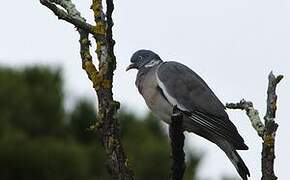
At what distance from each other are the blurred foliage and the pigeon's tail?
13439 mm

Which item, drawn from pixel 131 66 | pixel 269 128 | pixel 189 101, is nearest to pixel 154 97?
pixel 189 101

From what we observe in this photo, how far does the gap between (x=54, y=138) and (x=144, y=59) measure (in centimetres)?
1546

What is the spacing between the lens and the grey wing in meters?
6.33

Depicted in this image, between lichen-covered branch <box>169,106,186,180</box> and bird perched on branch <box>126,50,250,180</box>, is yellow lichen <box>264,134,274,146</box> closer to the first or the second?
lichen-covered branch <box>169,106,186,180</box>

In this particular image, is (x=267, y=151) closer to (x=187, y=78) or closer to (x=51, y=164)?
(x=187, y=78)

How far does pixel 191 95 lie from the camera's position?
21.9 feet

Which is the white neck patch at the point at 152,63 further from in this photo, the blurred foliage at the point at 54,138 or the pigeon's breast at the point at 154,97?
the blurred foliage at the point at 54,138

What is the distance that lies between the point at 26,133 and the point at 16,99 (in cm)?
124

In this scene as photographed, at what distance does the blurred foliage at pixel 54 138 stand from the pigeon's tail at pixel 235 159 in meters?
13.4

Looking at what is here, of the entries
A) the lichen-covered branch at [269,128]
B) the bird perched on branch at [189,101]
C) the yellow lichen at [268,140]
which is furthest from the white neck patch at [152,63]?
the yellow lichen at [268,140]

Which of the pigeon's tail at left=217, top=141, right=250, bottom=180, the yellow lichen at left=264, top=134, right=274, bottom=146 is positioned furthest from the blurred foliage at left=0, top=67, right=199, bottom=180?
the yellow lichen at left=264, top=134, right=274, bottom=146

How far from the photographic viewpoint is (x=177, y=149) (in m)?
4.44

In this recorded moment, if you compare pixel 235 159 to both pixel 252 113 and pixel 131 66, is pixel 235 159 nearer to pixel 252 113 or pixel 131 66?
pixel 252 113

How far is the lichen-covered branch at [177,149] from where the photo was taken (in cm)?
440
